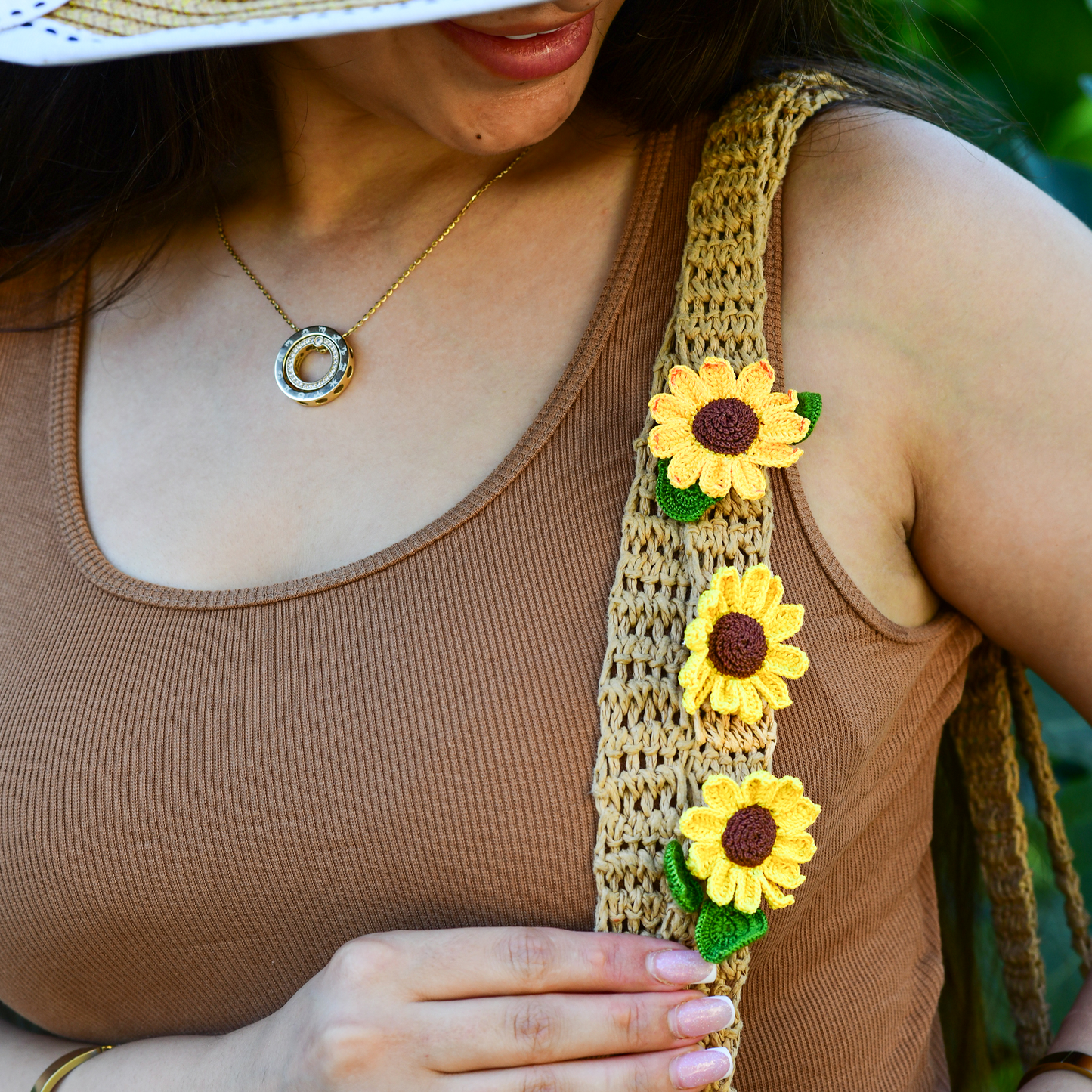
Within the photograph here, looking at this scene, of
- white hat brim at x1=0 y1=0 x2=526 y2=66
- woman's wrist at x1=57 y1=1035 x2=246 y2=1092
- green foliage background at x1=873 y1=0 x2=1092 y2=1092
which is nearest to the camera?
white hat brim at x1=0 y1=0 x2=526 y2=66

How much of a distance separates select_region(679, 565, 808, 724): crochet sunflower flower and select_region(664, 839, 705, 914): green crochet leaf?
0.10 m

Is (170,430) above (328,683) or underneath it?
above

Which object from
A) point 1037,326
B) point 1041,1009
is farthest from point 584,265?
point 1041,1009

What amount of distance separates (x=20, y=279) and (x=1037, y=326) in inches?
42.9

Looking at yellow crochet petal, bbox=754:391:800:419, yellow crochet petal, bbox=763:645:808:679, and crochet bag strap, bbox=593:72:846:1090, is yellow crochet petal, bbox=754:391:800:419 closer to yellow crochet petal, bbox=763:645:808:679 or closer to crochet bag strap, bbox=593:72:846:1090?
crochet bag strap, bbox=593:72:846:1090

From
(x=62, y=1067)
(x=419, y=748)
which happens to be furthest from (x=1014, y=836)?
(x=62, y=1067)

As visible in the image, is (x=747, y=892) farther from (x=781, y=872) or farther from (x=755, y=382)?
(x=755, y=382)

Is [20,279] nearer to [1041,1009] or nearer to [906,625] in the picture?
[906,625]

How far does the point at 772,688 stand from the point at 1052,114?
145 centimetres

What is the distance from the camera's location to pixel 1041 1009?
121cm

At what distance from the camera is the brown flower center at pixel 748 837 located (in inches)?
30.7

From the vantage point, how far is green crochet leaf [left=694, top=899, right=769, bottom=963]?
0.79 m

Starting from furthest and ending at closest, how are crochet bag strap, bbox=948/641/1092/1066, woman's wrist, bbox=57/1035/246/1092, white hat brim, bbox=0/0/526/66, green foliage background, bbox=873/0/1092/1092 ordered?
green foliage background, bbox=873/0/1092/1092 → crochet bag strap, bbox=948/641/1092/1066 → woman's wrist, bbox=57/1035/246/1092 → white hat brim, bbox=0/0/526/66

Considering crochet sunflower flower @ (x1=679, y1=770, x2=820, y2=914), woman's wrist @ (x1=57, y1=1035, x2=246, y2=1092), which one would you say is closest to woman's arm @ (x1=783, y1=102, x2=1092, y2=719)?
crochet sunflower flower @ (x1=679, y1=770, x2=820, y2=914)
